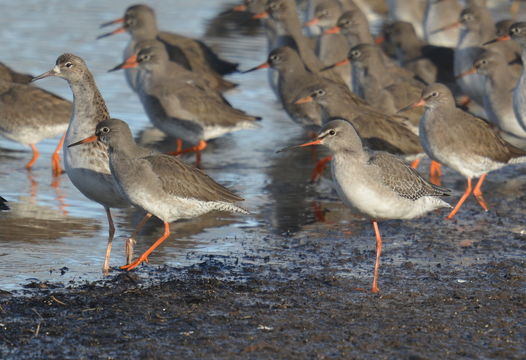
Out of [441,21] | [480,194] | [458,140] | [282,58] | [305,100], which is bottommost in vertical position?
[480,194]

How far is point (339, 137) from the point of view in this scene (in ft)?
27.7

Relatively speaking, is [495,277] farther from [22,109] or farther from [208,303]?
[22,109]

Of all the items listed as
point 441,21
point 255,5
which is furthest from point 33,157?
point 441,21

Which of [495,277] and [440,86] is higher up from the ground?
[440,86]

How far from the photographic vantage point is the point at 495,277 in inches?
314

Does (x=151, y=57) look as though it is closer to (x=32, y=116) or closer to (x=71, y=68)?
(x=32, y=116)

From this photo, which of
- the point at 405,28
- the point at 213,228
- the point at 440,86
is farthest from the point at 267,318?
the point at 405,28

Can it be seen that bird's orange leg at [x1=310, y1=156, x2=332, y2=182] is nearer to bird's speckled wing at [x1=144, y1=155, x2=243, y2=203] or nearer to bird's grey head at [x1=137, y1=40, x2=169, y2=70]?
bird's grey head at [x1=137, y1=40, x2=169, y2=70]

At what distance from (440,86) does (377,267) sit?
11.7 feet

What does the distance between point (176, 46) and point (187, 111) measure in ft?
13.2

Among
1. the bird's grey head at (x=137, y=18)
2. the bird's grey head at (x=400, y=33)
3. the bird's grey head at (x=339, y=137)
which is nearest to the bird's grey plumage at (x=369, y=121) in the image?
the bird's grey head at (x=339, y=137)

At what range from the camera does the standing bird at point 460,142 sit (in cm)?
1067

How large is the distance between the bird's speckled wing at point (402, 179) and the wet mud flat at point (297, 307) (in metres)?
0.51

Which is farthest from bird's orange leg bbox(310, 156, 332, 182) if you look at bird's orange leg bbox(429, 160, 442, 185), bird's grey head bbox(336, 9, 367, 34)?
bird's grey head bbox(336, 9, 367, 34)
